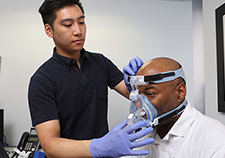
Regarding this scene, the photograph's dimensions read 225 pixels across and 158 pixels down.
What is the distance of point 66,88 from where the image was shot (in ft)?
4.66

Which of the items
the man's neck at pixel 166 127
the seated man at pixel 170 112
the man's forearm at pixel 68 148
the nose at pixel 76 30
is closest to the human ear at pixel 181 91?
the seated man at pixel 170 112

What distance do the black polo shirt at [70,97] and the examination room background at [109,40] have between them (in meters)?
1.18

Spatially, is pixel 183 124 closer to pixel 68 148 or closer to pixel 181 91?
pixel 181 91

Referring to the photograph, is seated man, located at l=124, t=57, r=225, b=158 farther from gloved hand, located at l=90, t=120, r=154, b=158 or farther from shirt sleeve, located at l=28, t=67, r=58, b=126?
shirt sleeve, located at l=28, t=67, r=58, b=126

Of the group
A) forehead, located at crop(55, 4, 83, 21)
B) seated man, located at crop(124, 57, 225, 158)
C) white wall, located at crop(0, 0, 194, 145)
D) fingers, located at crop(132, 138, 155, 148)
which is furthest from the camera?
white wall, located at crop(0, 0, 194, 145)

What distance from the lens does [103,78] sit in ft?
5.36

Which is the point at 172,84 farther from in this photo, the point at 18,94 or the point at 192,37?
the point at 18,94

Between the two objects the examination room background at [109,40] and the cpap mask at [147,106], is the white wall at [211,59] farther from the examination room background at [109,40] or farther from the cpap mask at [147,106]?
the cpap mask at [147,106]

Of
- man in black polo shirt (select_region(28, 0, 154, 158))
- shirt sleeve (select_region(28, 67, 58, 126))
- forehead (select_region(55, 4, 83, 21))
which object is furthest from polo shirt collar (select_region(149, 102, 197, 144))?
forehead (select_region(55, 4, 83, 21))

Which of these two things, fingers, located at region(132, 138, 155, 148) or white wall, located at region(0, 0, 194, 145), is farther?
white wall, located at region(0, 0, 194, 145)

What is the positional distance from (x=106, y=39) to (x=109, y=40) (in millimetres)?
44

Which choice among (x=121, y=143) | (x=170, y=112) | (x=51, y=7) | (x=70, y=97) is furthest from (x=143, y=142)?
(x=51, y=7)

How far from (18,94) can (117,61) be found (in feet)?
4.61

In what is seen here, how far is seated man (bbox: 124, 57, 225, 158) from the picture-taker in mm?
1011
